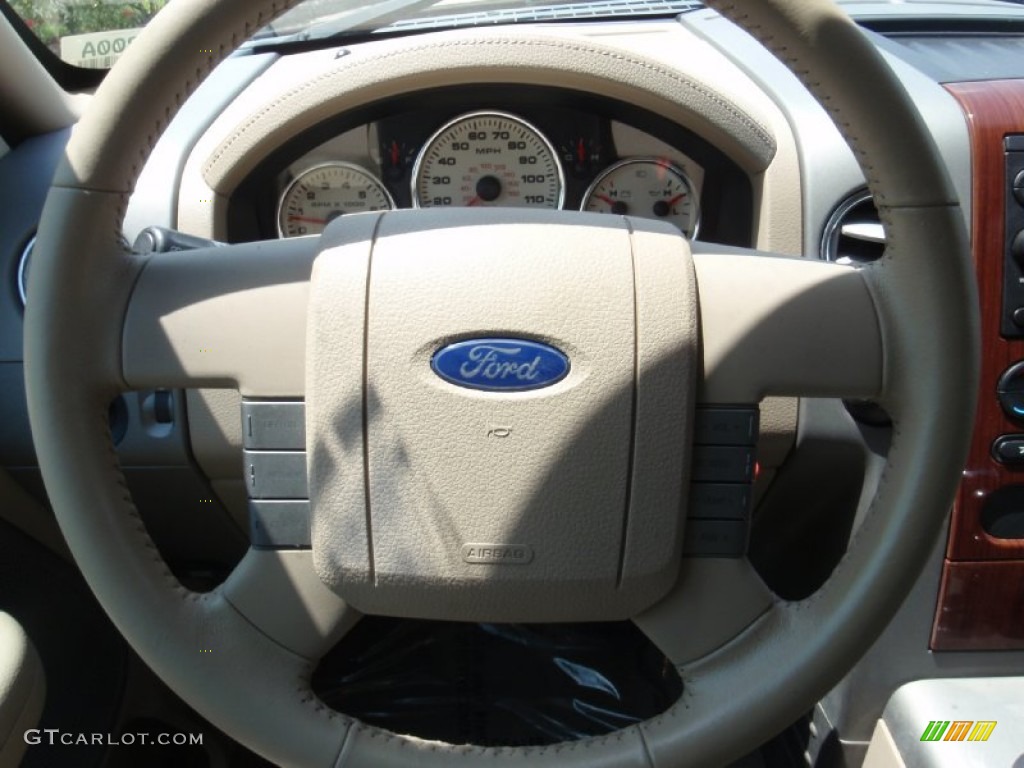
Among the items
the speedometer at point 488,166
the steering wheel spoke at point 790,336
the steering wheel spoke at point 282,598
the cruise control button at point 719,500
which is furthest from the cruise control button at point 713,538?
the speedometer at point 488,166

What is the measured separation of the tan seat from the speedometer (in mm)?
927

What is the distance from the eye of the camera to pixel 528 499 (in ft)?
3.17

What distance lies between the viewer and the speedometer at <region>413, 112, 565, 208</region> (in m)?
1.69

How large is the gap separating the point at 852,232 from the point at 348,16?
100cm

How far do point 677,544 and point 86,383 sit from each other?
1.94ft

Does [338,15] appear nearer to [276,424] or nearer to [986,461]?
[276,424]

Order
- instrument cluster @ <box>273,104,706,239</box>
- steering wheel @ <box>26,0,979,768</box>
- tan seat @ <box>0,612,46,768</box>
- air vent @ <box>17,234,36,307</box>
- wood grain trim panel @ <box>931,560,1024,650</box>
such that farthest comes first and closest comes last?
instrument cluster @ <box>273,104,706,239</box> < air vent @ <box>17,234,36,307</box> < wood grain trim panel @ <box>931,560,1024,650</box> < tan seat @ <box>0,612,46,768</box> < steering wheel @ <box>26,0,979,768</box>

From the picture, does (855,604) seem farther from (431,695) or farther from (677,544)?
(431,695)

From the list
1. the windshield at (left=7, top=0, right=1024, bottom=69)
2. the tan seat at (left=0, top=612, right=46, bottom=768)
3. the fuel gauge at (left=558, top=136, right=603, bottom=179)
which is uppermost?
the windshield at (left=7, top=0, right=1024, bottom=69)

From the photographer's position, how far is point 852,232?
4.61 ft

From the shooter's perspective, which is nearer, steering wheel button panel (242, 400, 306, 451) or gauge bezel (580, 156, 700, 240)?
steering wheel button panel (242, 400, 306, 451)

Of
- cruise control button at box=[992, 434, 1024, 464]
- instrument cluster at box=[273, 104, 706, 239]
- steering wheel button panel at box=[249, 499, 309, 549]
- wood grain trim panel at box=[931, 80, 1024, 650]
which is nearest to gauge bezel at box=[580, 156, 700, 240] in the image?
instrument cluster at box=[273, 104, 706, 239]

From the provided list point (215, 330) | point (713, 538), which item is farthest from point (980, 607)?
point (215, 330)

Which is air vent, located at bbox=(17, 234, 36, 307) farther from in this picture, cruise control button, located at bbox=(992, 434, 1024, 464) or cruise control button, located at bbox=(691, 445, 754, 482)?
cruise control button, located at bbox=(992, 434, 1024, 464)
